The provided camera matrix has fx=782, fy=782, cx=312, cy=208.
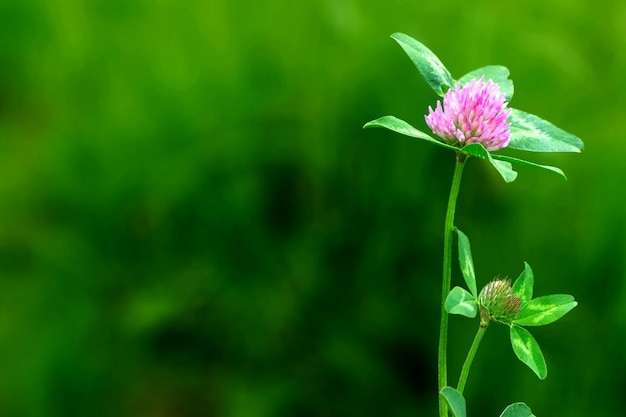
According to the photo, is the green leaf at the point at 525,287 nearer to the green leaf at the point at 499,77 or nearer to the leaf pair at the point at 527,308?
the leaf pair at the point at 527,308

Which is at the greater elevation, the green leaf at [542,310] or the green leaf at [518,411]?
the green leaf at [542,310]

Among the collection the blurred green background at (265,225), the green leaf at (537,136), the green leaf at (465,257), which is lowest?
the blurred green background at (265,225)

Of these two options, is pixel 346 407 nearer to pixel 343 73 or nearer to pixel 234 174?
pixel 234 174

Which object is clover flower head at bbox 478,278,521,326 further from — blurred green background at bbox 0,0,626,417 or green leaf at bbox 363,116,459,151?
blurred green background at bbox 0,0,626,417

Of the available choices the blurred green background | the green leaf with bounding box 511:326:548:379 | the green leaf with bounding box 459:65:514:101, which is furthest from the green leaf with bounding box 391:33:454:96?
the blurred green background

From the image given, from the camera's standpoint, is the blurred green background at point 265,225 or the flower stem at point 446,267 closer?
the flower stem at point 446,267

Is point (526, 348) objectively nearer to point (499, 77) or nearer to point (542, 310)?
point (542, 310)

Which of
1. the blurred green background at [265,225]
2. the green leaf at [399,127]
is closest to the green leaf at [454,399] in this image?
the green leaf at [399,127]

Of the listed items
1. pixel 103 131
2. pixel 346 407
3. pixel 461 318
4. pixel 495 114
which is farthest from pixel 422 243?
pixel 495 114
